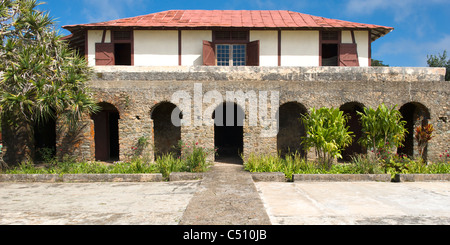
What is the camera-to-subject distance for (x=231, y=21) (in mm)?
14320

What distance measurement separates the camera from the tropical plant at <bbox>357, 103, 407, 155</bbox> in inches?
360

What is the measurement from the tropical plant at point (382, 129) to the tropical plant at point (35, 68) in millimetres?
8579

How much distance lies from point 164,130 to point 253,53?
514 cm

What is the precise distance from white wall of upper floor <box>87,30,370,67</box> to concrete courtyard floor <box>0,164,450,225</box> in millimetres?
6959

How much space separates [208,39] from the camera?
13.8 metres

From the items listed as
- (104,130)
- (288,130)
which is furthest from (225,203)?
(104,130)

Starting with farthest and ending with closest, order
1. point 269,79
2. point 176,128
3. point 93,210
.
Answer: point 176,128, point 269,79, point 93,210

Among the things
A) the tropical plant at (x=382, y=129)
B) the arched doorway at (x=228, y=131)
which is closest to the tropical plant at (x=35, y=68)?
the arched doorway at (x=228, y=131)

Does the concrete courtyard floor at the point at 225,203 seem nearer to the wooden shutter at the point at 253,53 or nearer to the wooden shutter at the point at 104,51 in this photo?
the wooden shutter at the point at 253,53

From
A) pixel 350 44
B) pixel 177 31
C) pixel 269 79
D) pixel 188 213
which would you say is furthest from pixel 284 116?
pixel 188 213

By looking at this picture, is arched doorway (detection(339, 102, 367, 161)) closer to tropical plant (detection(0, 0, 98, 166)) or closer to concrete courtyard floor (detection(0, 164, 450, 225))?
concrete courtyard floor (detection(0, 164, 450, 225))

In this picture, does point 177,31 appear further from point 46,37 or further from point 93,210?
point 93,210

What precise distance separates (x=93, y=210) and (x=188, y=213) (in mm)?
1853

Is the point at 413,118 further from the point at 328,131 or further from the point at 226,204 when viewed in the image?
the point at 226,204
